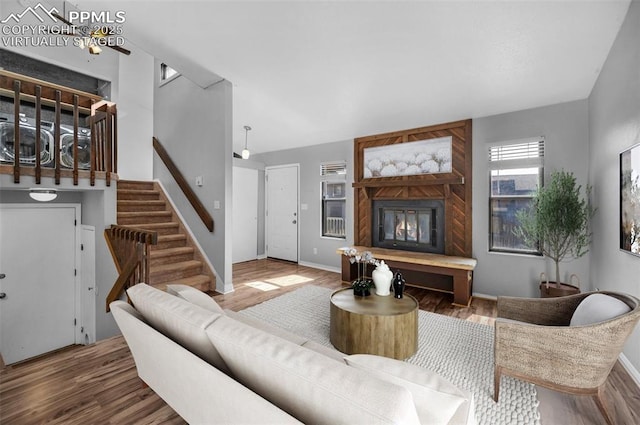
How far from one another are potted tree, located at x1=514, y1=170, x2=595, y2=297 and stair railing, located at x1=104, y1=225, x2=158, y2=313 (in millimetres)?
4210

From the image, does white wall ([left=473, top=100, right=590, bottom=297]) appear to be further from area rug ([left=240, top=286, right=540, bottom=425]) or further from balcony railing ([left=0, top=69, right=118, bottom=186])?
balcony railing ([left=0, top=69, right=118, bottom=186])

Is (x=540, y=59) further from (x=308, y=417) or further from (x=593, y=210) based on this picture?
(x=308, y=417)

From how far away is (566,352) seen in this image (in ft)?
5.28

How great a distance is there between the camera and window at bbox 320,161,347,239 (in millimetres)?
5434

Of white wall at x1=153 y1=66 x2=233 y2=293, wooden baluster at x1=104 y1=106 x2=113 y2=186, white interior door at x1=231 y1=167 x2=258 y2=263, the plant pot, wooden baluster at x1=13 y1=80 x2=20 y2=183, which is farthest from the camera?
white interior door at x1=231 y1=167 x2=258 y2=263

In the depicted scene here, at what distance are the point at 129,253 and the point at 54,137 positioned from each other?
148 centimetres

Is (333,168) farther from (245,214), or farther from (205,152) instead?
(205,152)

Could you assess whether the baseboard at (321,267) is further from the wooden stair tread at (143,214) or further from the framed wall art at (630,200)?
the framed wall art at (630,200)

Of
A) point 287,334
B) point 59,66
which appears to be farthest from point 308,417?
point 59,66

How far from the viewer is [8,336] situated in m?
3.38

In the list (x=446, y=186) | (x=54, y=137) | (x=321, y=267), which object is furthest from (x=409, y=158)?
(x=54, y=137)

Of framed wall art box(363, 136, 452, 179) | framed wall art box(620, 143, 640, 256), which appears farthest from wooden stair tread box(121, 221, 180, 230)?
framed wall art box(620, 143, 640, 256)

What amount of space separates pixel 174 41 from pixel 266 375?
12.6 feet

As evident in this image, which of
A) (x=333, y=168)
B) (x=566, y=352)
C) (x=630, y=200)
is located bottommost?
(x=566, y=352)
